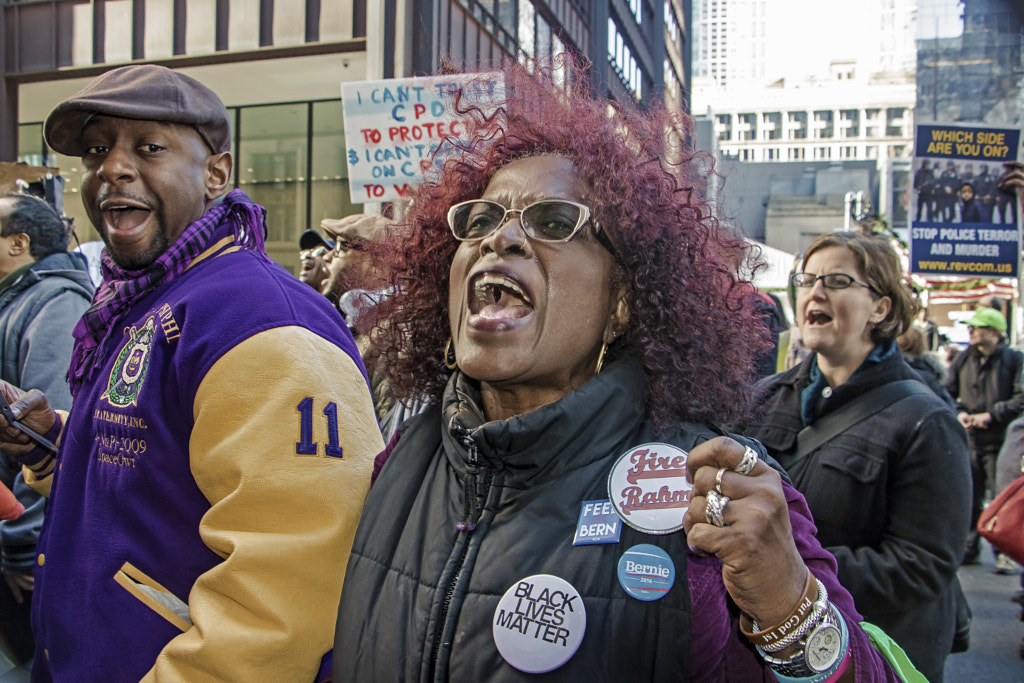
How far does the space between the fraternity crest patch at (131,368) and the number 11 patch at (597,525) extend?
1.08m

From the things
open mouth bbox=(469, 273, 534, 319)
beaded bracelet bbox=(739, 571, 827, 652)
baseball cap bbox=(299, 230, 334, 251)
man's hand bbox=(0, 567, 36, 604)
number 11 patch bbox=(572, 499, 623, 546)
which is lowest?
man's hand bbox=(0, 567, 36, 604)

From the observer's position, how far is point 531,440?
5.55ft

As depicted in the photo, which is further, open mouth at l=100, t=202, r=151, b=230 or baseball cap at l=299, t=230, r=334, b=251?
baseball cap at l=299, t=230, r=334, b=251

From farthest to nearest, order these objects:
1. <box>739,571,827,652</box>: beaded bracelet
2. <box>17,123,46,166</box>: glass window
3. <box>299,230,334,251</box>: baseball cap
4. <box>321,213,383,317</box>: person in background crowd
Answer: <box>17,123,46,166</box>: glass window → <box>299,230,334,251</box>: baseball cap → <box>321,213,383,317</box>: person in background crowd → <box>739,571,827,652</box>: beaded bracelet

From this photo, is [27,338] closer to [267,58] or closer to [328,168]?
[267,58]

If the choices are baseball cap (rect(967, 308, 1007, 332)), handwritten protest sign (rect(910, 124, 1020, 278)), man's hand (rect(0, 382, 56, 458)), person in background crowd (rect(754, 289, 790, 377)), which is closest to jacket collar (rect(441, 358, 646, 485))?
person in background crowd (rect(754, 289, 790, 377))

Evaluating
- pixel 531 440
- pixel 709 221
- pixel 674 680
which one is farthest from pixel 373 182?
pixel 674 680

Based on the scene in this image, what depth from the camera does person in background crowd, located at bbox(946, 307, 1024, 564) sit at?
8.44 m

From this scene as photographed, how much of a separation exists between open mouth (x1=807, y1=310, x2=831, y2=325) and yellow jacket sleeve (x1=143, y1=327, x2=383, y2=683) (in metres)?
2.09

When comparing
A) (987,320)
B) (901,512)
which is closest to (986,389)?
(987,320)

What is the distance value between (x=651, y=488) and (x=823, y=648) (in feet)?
1.36

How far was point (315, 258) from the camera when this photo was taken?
628 centimetres

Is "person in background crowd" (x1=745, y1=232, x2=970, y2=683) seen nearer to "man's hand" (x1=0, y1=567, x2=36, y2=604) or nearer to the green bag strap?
the green bag strap

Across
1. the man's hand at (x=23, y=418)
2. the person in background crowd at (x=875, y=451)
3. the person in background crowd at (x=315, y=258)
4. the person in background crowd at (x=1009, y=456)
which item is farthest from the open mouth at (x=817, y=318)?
the person in background crowd at (x=315, y=258)
